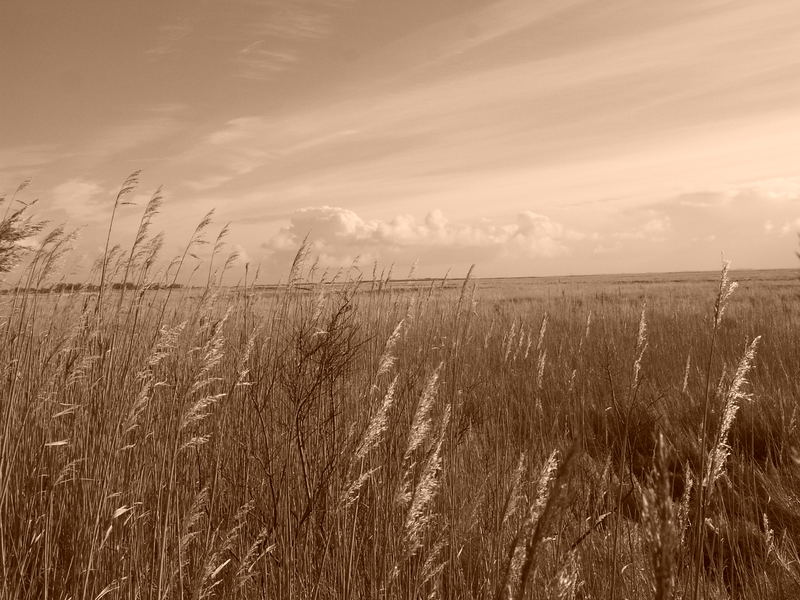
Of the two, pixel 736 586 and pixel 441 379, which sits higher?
pixel 441 379

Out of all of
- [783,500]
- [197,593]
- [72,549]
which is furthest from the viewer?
A: [783,500]

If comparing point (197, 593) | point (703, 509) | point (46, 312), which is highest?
point (46, 312)

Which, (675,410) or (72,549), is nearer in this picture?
(72,549)

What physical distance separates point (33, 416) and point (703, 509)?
3.20m

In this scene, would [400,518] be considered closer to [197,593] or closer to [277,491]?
[277,491]

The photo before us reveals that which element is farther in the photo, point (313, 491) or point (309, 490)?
point (313, 491)

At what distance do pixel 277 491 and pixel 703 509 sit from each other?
1.89m

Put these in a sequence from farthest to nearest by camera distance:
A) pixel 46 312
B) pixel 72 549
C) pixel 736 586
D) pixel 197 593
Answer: pixel 46 312
pixel 736 586
pixel 72 549
pixel 197 593

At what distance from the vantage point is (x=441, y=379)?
521 centimetres

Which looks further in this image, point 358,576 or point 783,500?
point 783,500

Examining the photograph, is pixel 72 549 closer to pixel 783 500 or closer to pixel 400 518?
pixel 400 518

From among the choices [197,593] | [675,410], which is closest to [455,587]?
[197,593]

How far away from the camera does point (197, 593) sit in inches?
64.4

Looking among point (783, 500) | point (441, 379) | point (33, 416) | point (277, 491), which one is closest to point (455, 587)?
point (277, 491)
